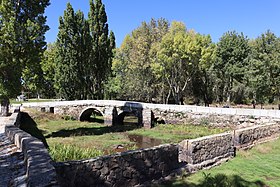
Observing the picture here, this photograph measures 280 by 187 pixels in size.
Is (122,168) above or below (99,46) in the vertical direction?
below

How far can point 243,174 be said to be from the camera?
757cm

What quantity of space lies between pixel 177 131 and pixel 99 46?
1493 cm

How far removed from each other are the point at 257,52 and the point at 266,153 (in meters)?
22.4

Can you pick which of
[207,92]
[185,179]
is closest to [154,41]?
[207,92]

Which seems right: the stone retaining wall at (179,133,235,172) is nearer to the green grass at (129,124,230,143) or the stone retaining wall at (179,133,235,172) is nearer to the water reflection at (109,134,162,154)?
the water reflection at (109,134,162,154)

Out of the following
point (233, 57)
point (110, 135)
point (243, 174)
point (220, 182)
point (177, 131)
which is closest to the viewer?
point (220, 182)

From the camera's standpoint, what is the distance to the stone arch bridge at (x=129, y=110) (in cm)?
2103

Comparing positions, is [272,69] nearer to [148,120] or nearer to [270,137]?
[148,120]

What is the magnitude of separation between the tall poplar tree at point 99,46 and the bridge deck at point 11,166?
76.3 ft

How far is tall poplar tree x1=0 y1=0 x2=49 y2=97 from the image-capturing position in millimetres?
A: 13703

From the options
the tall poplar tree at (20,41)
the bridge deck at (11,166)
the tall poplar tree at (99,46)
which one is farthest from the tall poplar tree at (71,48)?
the bridge deck at (11,166)

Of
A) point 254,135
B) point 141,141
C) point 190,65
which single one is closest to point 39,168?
point 254,135

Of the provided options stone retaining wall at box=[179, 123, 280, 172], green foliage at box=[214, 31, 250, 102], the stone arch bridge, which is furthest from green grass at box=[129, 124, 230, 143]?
green foliage at box=[214, 31, 250, 102]

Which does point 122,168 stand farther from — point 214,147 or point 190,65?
point 190,65
